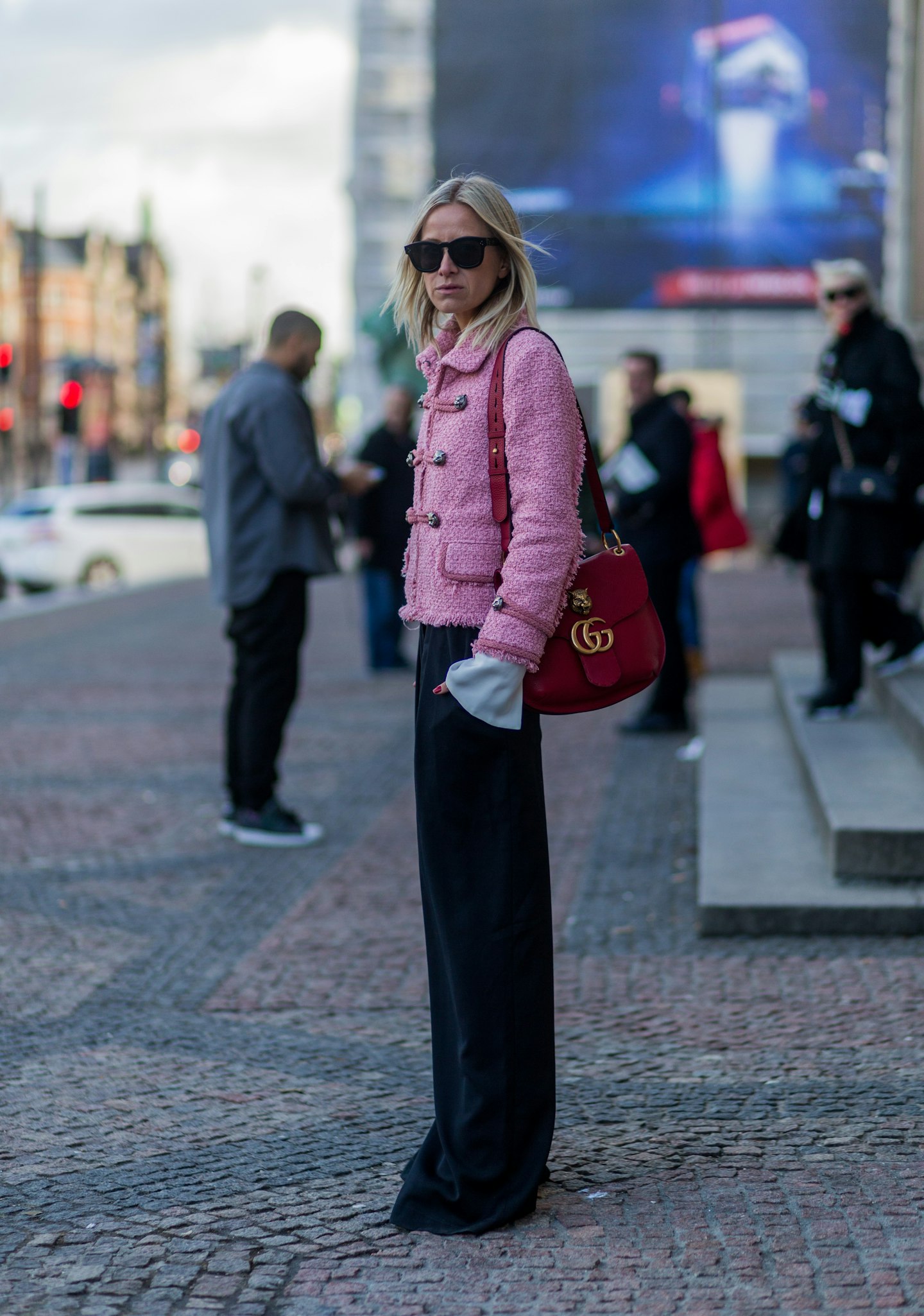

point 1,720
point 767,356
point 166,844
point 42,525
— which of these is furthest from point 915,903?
point 767,356

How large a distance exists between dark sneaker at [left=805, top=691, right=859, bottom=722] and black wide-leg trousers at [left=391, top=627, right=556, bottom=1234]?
458 cm

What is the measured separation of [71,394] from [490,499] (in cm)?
3256

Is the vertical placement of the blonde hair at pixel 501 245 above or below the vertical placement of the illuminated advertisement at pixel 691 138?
below

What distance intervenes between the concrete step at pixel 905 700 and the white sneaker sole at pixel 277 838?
91.4 inches

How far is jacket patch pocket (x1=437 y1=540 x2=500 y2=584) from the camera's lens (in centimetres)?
303

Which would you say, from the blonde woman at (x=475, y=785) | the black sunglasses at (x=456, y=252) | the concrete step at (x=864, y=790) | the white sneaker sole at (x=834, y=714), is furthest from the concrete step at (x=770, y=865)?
the black sunglasses at (x=456, y=252)

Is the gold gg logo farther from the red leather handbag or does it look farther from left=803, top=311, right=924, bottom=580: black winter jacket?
left=803, top=311, right=924, bottom=580: black winter jacket

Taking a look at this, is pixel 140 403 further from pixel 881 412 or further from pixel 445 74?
pixel 881 412

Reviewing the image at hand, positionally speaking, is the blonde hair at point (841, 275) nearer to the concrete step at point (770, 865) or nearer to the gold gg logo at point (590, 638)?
the concrete step at point (770, 865)

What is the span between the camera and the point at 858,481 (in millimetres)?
6867

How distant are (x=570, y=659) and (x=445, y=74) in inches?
1509

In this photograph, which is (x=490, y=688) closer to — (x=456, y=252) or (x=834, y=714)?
(x=456, y=252)

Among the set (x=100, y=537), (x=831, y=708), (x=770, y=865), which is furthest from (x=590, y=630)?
(x=100, y=537)

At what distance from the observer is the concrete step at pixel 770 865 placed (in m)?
5.11
